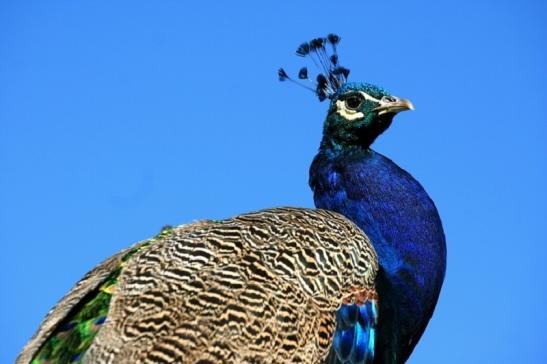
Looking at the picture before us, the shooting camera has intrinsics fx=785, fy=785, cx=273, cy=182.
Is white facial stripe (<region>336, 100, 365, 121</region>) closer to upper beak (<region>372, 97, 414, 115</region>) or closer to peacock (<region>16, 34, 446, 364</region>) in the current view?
upper beak (<region>372, 97, 414, 115</region>)

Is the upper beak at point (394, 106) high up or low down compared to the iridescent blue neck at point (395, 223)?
up

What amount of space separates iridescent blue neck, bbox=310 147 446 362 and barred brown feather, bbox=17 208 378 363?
1.25 feet

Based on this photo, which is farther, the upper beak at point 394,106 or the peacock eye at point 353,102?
the peacock eye at point 353,102

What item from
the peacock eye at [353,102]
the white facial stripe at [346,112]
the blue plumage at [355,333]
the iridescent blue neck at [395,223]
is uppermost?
the peacock eye at [353,102]

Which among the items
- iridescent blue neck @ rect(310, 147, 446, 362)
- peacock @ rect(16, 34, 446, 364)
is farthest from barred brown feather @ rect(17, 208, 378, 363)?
iridescent blue neck @ rect(310, 147, 446, 362)

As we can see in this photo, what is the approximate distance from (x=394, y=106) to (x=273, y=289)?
2482 mm

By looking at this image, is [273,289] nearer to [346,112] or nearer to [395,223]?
[395,223]

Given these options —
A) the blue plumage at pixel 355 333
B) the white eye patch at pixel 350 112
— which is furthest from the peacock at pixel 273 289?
the white eye patch at pixel 350 112

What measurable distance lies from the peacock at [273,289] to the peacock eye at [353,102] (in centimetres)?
68

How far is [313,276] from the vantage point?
4273mm

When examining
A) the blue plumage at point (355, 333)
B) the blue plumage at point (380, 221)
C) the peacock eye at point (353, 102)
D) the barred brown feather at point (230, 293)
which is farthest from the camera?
the peacock eye at point (353, 102)

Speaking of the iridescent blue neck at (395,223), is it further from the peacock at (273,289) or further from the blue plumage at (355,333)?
the blue plumage at (355,333)

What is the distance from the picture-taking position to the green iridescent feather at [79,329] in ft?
12.9

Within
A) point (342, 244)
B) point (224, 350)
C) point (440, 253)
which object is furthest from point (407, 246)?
point (224, 350)
